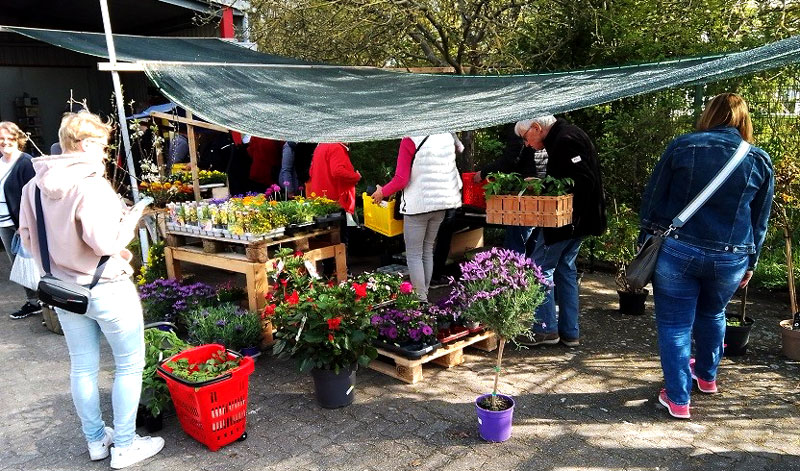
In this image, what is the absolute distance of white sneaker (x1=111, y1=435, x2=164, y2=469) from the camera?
322cm

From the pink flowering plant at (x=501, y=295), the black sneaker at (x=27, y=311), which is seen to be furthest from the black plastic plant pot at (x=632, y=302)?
the black sneaker at (x=27, y=311)

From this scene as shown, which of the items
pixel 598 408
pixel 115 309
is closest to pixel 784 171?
pixel 598 408

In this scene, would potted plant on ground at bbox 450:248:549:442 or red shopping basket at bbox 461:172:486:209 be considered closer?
potted plant on ground at bbox 450:248:549:442

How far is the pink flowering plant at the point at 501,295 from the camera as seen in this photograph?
127 inches

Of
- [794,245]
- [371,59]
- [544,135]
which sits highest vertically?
[371,59]

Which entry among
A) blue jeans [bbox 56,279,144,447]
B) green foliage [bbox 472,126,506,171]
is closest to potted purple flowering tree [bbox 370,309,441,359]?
blue jeans [bbox 56,279,144,447]

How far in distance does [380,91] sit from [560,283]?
2.13m

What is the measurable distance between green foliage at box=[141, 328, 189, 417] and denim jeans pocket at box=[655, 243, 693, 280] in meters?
2.88

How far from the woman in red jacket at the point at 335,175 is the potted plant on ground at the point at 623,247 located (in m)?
2.45

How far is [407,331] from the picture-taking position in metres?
4.20

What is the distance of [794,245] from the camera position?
5957 millimetres

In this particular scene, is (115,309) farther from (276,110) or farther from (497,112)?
(497,112)

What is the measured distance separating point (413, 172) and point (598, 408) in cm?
223

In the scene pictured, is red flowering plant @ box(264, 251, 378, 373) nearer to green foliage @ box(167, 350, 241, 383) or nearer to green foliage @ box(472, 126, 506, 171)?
green foliage @ box(167, 350, 241, 383)
